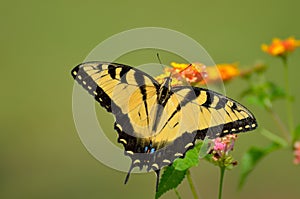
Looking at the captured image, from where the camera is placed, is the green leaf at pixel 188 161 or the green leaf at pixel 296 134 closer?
the green leaf at pixel 188 161

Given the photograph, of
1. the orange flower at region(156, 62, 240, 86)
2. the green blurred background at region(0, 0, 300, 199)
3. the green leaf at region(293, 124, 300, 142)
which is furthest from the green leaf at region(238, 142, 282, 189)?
the green blurred background at region(0, 0, 300, 199)

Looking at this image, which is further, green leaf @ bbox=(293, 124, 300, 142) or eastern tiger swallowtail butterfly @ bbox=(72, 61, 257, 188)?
green leaf @ bbox=(293, 124, 300, 142)

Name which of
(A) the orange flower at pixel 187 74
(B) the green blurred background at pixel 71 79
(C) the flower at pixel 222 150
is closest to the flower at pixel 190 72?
(A) the orange flower at pixel 187 74

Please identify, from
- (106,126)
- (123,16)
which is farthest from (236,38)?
(106,126)

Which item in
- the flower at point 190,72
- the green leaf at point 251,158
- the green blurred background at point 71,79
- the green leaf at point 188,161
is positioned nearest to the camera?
the green leaf at point 188,161

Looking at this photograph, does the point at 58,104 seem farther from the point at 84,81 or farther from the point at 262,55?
the point at 84,81

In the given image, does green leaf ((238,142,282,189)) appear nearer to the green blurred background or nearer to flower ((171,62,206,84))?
flower ((171,62,206,84))

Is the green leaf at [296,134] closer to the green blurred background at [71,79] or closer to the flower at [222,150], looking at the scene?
the flower at [222,150]
